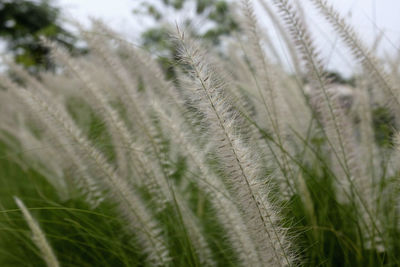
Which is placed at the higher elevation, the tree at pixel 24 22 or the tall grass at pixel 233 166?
the tree at pixel 24 22

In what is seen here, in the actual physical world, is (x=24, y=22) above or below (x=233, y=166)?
above

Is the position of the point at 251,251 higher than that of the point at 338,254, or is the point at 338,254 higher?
the point at 251,251

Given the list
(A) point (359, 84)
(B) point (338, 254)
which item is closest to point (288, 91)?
(A) point (359, 84)

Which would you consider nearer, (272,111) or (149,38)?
(272,111)

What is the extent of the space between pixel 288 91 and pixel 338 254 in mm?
985

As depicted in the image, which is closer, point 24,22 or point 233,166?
point 233,166

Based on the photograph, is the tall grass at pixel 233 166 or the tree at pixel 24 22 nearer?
the tall grass at pixel 233 166

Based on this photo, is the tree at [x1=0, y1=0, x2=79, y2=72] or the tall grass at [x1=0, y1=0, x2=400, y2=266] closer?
the tall grass at [x1=0, y1=0, x2=400, y2=266]

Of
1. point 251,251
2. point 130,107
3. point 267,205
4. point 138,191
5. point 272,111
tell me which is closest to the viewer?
point 267,205

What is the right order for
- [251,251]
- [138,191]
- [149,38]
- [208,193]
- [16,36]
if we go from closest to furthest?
[251,251], [208,193], [138,191], [16,36], [149,38]

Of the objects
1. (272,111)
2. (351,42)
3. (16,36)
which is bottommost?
(272,111)

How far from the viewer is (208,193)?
1109mm

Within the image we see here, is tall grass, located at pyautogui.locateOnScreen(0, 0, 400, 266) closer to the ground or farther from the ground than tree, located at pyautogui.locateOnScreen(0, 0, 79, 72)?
closer to the ground

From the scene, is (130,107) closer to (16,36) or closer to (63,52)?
(63,52)
